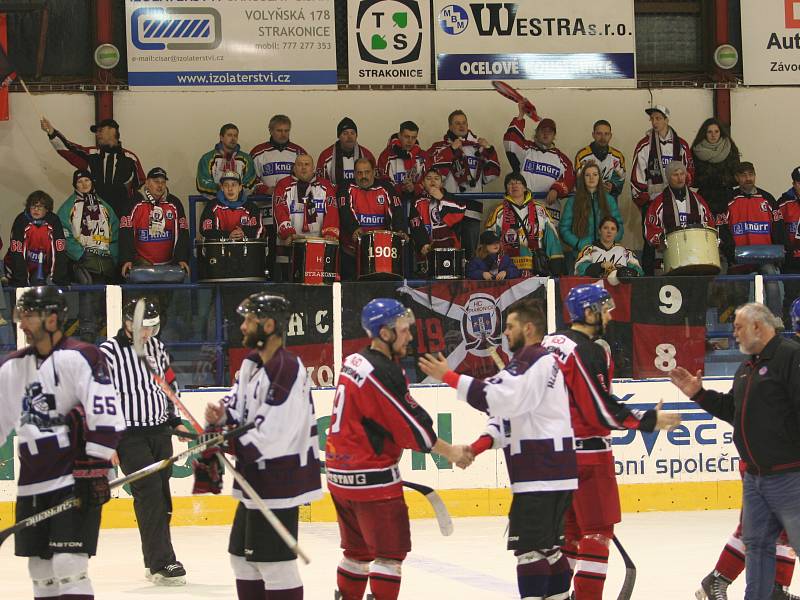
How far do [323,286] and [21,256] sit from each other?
270cm

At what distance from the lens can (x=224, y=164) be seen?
11703mm

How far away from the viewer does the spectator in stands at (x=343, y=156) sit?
11.6m

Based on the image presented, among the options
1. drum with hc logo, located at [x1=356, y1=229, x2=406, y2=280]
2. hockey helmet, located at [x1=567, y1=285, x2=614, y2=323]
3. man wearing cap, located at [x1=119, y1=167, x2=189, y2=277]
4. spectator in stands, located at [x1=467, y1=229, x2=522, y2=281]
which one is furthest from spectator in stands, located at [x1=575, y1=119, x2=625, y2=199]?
hockey helmet, located at [x1=567, y1=285, x2=614, y2=323]

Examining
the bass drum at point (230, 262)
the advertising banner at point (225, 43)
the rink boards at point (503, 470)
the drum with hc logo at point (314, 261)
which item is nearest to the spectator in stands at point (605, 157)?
the advertising banner at point (225, 43)

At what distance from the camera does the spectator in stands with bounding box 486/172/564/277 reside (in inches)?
442

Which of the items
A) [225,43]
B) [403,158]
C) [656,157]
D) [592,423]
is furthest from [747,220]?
[592,423]

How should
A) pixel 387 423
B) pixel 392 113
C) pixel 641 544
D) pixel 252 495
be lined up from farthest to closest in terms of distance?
pixel 392 113, pixel 641 544, pixel 387 423, pixel 252 495

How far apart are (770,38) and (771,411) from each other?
8.81 m

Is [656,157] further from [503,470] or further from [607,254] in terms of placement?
[503,470]

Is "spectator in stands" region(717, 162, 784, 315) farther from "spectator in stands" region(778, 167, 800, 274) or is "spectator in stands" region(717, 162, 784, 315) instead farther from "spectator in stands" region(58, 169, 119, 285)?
"spectator in stands" region(58, 169, 119, 285)

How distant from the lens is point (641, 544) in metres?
8.24

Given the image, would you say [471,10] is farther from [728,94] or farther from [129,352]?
[129,352]

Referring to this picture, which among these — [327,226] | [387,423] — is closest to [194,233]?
[327,226]

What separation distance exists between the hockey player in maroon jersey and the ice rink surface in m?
2.73
